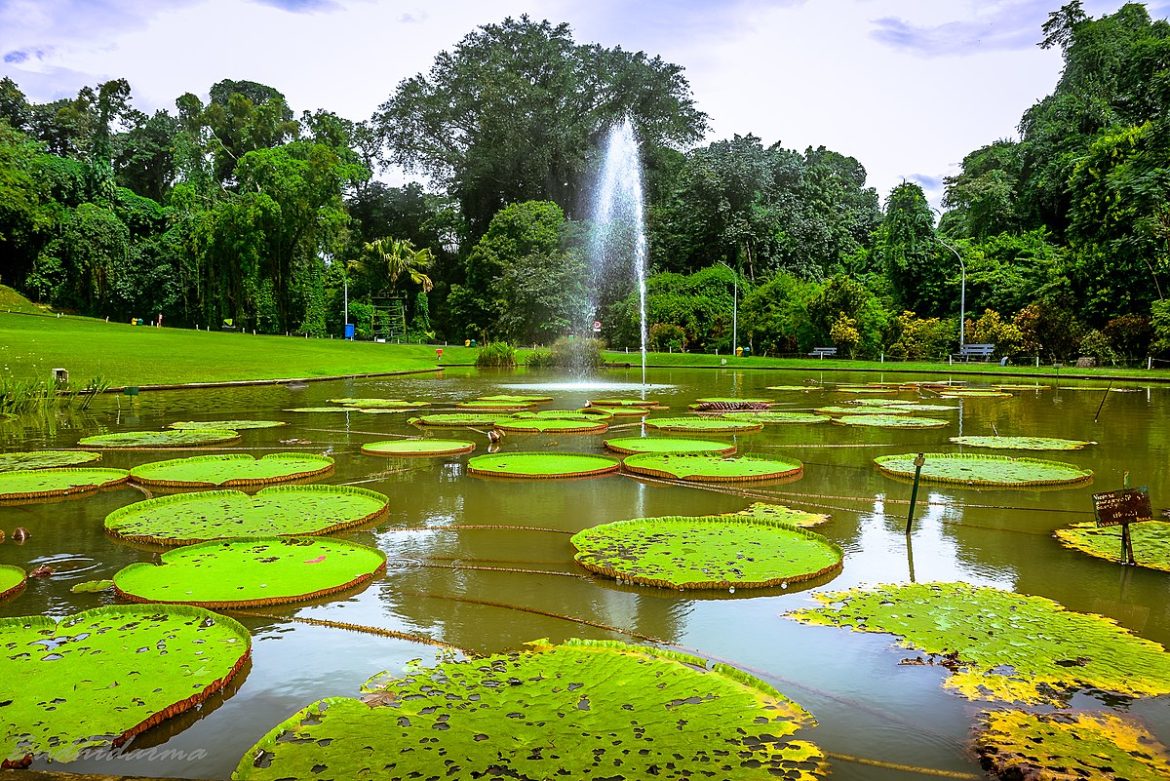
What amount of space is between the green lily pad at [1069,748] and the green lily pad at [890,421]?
10.7 m

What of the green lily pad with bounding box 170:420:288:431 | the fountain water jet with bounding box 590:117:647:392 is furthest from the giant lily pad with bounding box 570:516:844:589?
the fountain water jet with bounding box 590:117:647:392

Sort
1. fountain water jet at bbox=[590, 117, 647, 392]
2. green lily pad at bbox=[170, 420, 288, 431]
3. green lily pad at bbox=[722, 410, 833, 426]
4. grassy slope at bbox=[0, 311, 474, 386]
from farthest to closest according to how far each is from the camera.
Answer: fountain water jet at bbox=[590, 117, 647, 392]
grassy slope at bbox=[0, 311, 474, 386]
green lily pad at bbox=[722, 410, 833, 426]
green lily pad at bbox=[170, 420, 288, 431]

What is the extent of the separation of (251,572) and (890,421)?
11.5 metres

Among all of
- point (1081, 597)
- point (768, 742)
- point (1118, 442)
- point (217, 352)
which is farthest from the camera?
point (217, 352)

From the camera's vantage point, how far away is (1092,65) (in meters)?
45.8

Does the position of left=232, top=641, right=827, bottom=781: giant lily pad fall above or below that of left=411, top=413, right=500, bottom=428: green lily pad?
below

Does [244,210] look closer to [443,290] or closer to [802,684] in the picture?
[443,290]

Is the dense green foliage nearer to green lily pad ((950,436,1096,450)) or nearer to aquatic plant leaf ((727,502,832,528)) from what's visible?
green lily pad ((950,436,1096,450))

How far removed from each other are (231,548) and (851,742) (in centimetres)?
432

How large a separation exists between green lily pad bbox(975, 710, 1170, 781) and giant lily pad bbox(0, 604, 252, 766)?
3.30 meters

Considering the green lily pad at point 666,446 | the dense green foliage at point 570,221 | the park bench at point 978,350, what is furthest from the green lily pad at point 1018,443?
the park bench at point 978,350

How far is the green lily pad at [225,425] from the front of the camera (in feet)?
41.4

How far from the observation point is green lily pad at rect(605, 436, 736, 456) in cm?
1039

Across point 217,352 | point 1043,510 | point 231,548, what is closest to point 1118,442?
point 1043,510
